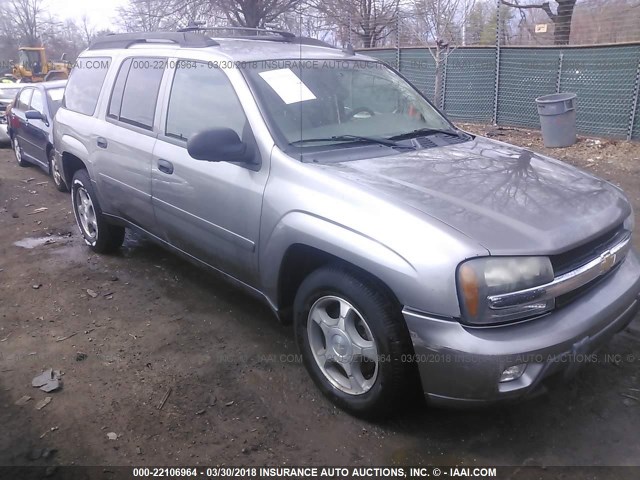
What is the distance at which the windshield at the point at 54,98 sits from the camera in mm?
8438

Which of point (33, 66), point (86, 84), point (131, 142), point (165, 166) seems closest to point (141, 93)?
point (131, 142)

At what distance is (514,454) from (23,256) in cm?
483

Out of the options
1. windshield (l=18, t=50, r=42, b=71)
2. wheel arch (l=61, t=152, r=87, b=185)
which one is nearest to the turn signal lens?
wheel arch (l=61, t=152, r=87, b=185)

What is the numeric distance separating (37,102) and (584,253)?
8647 mm

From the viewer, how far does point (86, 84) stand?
5.14 meters

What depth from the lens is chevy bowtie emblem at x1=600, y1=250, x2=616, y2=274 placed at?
2.77m

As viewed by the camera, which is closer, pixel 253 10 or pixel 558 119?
pixel 558 119

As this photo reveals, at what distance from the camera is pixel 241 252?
133 inches

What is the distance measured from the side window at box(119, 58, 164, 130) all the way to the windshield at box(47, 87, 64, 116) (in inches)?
182

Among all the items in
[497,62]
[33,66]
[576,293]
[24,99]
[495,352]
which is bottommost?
[495,352]

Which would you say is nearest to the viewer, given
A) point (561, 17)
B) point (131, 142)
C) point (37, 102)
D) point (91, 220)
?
point (131, 142)

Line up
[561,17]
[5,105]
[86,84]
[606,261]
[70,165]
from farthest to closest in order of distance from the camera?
[561,17] → [5,105] → [70,165] → [86,84] → [606,261]

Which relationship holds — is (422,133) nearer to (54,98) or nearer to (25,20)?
(54,98)

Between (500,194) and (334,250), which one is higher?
(500,194)
